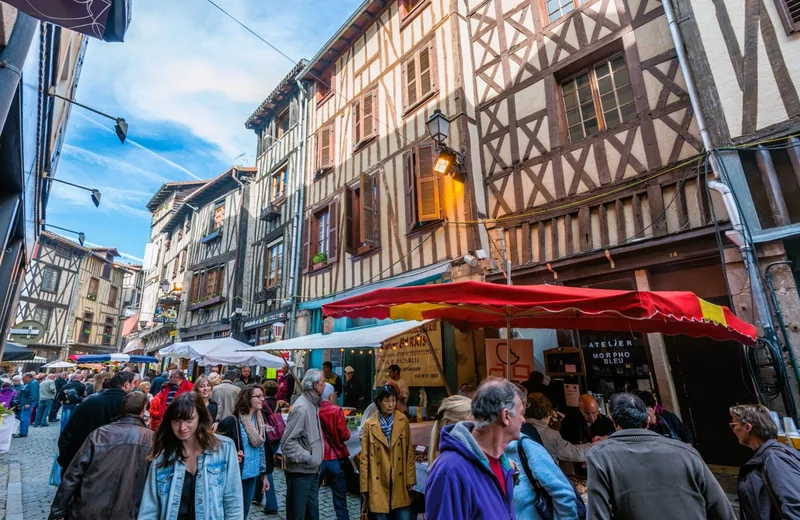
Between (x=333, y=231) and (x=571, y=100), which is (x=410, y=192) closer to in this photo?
(x=333, y=231)

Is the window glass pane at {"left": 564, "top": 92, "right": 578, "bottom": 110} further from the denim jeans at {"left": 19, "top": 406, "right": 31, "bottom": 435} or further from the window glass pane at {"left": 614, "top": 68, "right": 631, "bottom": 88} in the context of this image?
the denim jeans at {"left": 19, "top": 406, "right": 31, "bottom": 435}

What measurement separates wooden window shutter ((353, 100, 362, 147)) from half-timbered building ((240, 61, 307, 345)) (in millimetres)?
2833

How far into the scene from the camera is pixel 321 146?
1262cm

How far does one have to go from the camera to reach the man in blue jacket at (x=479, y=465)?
1.52m

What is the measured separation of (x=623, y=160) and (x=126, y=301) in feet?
121

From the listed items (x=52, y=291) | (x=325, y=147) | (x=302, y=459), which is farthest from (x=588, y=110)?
(x=52, y=291)

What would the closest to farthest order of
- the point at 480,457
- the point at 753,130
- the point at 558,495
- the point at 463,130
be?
the point at 480,457
the point at 558,495
the point at 753,130
the point at 463,130

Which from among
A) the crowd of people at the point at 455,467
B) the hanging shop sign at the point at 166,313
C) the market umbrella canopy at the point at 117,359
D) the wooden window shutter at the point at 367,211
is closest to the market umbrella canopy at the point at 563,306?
the crowd of people at the point at 455,467

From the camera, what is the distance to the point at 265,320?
1348cm

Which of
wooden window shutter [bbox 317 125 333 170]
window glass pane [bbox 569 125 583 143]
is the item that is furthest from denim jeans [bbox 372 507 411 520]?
wooden window shutter [bbox 317 125 333 170]

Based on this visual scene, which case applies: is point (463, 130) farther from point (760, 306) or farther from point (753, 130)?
point (760, 306)

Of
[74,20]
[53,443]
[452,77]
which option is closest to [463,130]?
[452,77]

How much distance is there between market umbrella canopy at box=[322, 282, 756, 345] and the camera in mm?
2982

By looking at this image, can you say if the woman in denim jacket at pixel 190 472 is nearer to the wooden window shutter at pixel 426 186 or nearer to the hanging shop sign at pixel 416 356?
the hanging shop sign at pixel 416 356
